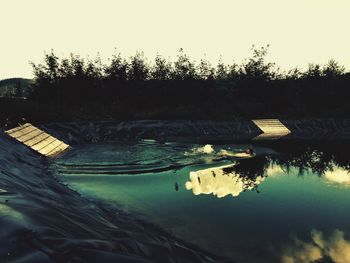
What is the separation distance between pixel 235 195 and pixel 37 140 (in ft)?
37.5

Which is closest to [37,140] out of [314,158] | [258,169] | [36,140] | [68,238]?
[36,140]

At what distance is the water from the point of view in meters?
6.39

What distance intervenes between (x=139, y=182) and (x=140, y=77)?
25299 millimetres

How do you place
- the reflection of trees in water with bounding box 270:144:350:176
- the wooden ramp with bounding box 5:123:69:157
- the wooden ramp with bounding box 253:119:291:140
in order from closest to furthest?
the reflection of trees in water with bounding box 270:144:350:176
the wooden ramp with bounding box 5:123:69:157
the wooden ramp with bounding box 253:119:291:140

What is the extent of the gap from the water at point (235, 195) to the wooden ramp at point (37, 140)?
1254 millimetres

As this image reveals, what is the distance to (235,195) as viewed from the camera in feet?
32.0

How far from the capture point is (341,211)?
8.37m

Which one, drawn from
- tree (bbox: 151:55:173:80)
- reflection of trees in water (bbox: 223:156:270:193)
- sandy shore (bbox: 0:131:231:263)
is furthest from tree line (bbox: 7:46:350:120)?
sandy shore (bbox: 0:131:231:263)

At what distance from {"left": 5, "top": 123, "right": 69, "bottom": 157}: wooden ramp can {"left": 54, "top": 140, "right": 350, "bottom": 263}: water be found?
4.12 feet

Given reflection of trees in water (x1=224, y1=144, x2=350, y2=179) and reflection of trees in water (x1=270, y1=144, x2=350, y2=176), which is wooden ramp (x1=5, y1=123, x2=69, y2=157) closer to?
reflection of trees in water (x1=224, y1=144, x2=350, y2=179)

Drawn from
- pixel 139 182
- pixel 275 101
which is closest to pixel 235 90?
pixel 275 101

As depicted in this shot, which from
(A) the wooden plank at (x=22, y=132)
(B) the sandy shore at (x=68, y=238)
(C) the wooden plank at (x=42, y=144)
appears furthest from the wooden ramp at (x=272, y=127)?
(B) the sandy shore at (x=68, y=238)

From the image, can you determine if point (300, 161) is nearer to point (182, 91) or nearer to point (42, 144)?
point (42, 144)

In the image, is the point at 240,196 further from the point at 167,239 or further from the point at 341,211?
the point at 167,239
